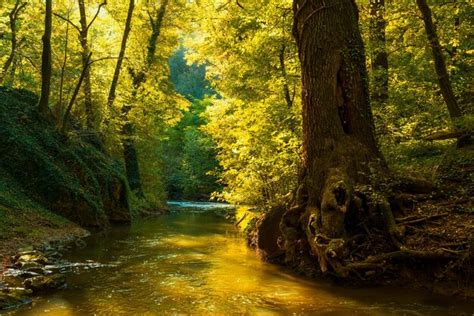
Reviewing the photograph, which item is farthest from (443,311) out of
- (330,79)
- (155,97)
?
(155,97)

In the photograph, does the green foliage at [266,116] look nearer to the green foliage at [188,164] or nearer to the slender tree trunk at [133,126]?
the slender tree trunk at [133,126]

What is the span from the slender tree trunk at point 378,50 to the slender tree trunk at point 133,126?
15748 millimetres

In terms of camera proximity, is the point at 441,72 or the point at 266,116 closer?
the point at 441,72

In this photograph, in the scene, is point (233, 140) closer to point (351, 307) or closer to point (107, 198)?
point (107, 198)

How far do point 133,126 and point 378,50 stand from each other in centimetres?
1730

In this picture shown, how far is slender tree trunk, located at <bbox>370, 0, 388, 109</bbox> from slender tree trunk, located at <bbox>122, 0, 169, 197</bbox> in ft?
51.7

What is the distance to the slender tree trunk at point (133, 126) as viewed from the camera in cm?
2484

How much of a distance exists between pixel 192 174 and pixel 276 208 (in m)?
41.1

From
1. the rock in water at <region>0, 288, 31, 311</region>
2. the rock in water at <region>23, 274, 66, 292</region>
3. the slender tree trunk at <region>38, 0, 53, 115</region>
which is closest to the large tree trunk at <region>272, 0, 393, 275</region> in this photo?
the rock in water at <region>23, 274, 66, 292</region>

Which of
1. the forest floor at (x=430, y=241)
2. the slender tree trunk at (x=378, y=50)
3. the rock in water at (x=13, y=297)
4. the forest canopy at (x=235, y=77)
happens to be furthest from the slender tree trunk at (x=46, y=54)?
the forest floor at (x=430, y=241)

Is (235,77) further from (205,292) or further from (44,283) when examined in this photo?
(44,283)

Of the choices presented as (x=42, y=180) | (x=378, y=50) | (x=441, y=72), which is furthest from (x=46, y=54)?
(x=441, y=72)

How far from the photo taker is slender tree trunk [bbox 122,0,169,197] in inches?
978

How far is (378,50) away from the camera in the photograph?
949 cm
